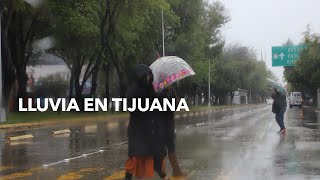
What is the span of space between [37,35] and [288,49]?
29025mm

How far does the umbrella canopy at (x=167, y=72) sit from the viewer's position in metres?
8.41

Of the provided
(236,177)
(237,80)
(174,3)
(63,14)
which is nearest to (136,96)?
(236,177)

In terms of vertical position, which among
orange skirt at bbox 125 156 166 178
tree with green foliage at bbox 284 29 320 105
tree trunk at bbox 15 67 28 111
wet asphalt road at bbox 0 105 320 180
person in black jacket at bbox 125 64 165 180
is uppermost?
tree with green foliage at bbox 284 29 320 105

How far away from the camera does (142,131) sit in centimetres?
750

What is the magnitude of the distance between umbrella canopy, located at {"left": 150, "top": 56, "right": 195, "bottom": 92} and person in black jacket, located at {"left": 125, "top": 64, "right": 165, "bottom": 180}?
0.71 meters

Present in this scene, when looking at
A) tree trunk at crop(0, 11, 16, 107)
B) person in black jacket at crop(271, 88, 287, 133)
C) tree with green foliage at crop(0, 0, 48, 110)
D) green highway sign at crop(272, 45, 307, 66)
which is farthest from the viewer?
green highway sign at crop(272, 45, 307, 66)

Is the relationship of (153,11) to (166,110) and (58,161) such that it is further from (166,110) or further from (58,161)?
(166,110)

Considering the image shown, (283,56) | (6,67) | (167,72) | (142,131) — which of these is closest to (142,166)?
(142,131)

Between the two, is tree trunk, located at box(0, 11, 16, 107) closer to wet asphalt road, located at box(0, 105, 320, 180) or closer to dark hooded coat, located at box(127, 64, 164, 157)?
wet asphalt road, located at box(0, 105, 320, 180)

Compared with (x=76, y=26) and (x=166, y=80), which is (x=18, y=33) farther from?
(x=166, y=80)

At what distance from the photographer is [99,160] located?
39.2ft

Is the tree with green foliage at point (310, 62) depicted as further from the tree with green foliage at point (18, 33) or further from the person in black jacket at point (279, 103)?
the person in black jacket at point (279, 103)

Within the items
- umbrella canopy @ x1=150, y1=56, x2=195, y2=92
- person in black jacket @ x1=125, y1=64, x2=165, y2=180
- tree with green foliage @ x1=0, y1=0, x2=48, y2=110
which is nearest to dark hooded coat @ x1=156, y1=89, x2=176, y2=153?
umbrella canopy @ x1=150, y1=56, x2=195, y2=92

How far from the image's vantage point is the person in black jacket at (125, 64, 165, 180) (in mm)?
7496
